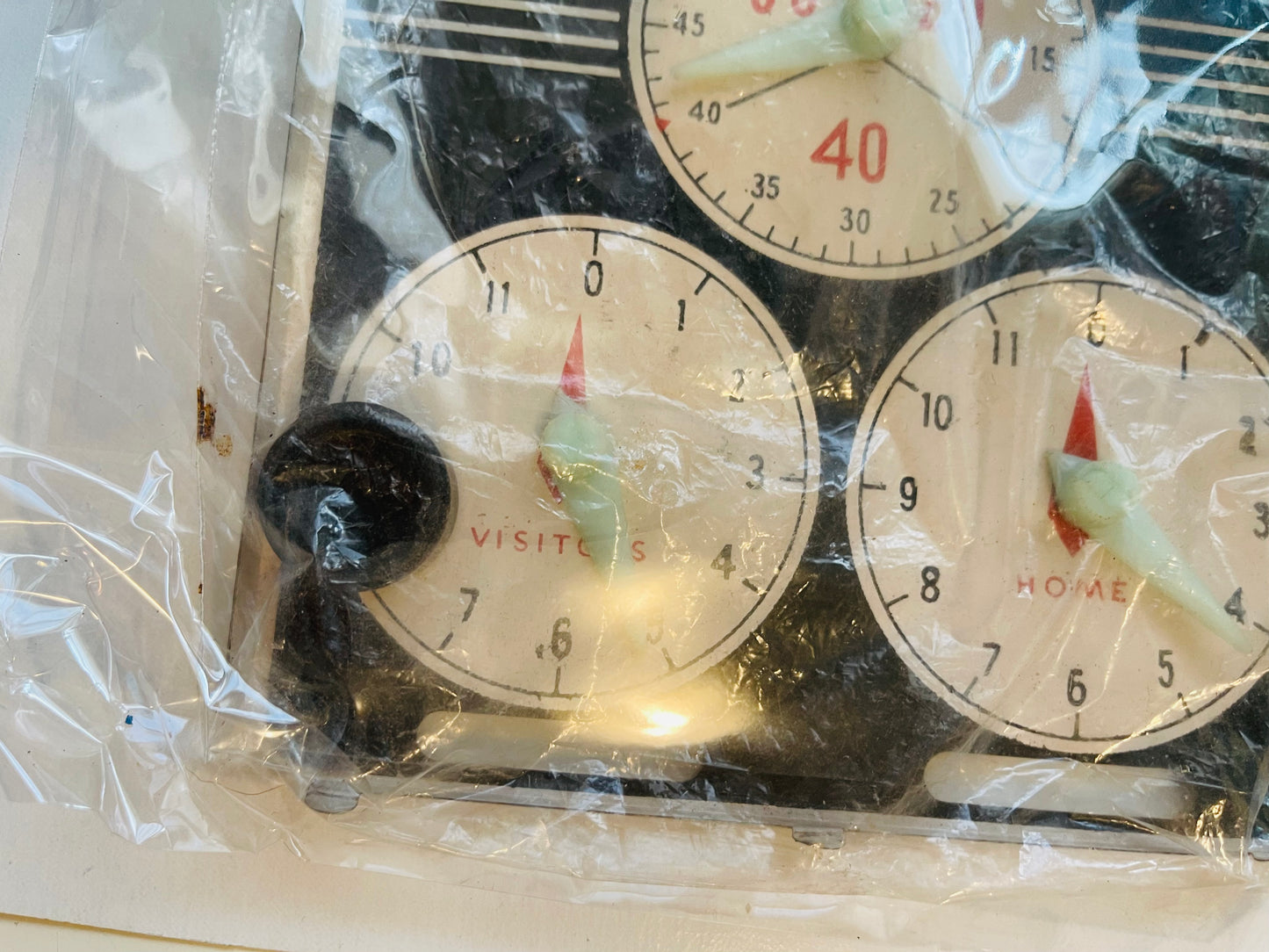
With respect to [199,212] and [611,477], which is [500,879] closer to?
[611,477]

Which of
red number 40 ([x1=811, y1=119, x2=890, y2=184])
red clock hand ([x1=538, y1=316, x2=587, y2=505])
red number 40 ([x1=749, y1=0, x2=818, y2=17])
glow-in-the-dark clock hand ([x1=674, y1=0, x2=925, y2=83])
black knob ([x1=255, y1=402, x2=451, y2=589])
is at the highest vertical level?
red number 40 ([x1=749, y1=0, x2=818, y2=17])

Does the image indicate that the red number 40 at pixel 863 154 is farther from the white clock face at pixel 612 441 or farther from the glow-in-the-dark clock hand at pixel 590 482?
the glow-in-the-dark clock hand at pixel 590 482

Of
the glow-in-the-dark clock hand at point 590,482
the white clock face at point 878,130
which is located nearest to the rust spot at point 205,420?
the glow-in-the-dark clock hand at point 590,482

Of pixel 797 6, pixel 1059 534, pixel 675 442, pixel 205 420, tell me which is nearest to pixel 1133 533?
pixel 1059 534

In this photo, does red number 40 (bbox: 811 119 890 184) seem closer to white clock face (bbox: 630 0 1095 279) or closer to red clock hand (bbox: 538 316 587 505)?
white clock face (bbox: 630 0 1095 279)

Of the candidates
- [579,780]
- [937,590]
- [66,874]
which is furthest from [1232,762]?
[66,874]

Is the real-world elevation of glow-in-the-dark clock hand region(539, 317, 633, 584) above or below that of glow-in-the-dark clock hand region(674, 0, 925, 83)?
below

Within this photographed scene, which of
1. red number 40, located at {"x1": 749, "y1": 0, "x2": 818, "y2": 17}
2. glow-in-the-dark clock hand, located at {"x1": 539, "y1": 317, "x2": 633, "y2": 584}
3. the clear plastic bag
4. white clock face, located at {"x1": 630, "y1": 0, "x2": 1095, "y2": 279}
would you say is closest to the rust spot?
the clear plastic bag
